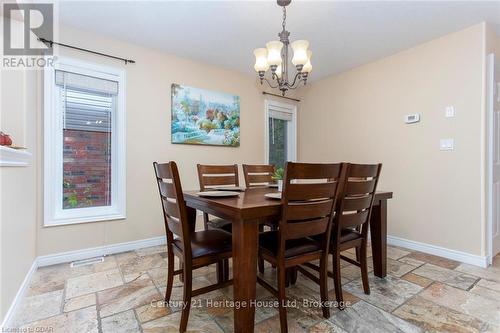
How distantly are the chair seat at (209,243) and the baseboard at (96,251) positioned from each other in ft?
4.80

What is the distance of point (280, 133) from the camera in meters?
4.33

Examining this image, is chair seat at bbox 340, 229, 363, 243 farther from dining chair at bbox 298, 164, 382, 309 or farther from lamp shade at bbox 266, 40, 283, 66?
lamp shade at bbox 266, 40, 283, 66

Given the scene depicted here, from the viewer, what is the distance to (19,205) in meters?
1.81

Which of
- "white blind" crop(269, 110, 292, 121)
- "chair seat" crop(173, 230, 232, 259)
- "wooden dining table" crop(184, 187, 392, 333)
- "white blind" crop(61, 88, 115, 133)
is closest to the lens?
"wooden dining table" crop(184, 187, 392, 333)

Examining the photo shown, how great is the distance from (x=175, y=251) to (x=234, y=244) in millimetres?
521

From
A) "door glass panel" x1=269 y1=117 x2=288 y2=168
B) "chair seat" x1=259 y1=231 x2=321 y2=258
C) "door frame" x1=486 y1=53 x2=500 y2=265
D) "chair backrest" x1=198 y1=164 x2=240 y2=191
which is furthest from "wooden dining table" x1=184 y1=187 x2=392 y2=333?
"door glass panel" x1=269 y1=117 x2=288 y2=168

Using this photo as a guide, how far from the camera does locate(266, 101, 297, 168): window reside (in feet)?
13.3

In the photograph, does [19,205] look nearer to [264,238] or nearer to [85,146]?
[85,146]

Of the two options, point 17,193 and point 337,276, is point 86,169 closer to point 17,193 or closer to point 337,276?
point 17,193

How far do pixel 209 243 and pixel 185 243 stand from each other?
232 mm

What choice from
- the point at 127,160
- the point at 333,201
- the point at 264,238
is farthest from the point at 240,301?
the point at 127,160

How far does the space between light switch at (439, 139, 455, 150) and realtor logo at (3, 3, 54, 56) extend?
4046mm

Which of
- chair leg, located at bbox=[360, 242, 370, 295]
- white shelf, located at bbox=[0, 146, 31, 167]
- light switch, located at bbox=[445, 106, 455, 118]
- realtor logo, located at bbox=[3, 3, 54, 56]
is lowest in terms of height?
chair leg, located at bbox=[360, 242, 370, 295]

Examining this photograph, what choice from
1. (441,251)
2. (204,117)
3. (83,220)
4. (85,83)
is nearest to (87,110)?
(85,83)
